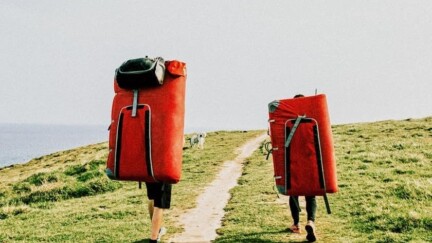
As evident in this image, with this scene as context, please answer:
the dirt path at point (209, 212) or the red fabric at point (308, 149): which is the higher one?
the red fabric at point (308, 149)

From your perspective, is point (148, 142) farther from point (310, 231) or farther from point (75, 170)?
point (75, 170)

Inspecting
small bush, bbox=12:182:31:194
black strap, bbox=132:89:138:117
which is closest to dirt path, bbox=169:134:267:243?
black strap, bbox=132:89:138:117

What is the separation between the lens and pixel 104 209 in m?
13.9

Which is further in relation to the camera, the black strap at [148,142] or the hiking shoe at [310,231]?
the hiking shoe at [310,231]

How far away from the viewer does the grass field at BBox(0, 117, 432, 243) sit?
9672mm

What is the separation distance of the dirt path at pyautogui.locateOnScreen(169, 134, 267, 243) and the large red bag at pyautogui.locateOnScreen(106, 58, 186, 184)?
2.96 metres

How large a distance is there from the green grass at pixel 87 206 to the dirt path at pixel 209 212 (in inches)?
13.3

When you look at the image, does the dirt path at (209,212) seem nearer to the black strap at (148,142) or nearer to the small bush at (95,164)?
the black strap at (148,142)

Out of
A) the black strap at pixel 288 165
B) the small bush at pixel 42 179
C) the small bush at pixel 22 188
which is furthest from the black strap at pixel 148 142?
the small bush at pixel 42 179

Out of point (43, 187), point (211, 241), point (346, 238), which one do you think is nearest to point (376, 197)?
point (346, 238)

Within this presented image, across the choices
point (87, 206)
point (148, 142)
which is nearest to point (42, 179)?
point (87, 206)

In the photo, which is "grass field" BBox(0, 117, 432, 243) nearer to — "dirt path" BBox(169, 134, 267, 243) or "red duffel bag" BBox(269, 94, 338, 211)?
"dirt path" BBox(169, 134, 267, 243)

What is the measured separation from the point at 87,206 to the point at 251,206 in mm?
6095

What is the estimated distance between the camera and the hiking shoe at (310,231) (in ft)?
27.4
